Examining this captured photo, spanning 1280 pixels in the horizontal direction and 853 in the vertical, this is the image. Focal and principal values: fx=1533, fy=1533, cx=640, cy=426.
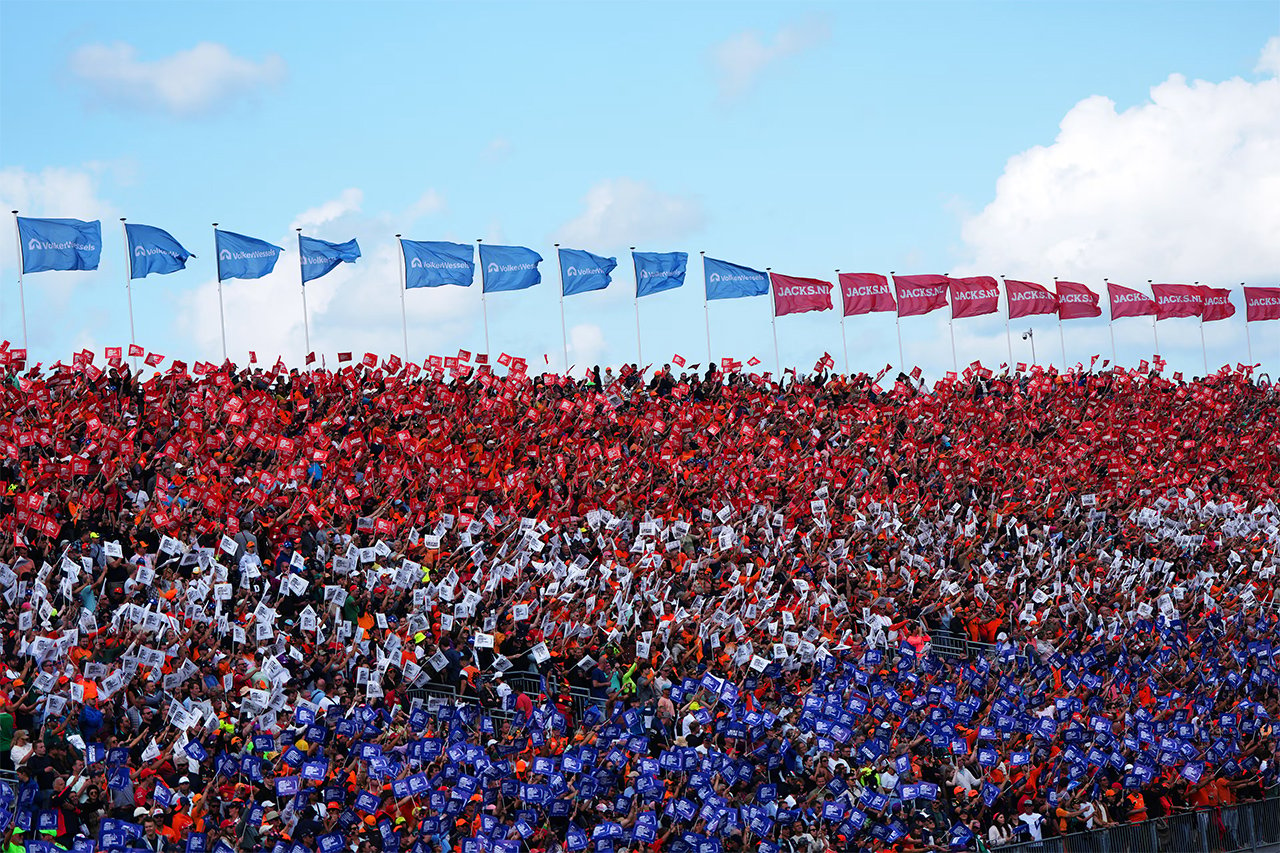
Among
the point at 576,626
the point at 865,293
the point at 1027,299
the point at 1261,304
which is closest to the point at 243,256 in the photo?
the point at 576,626

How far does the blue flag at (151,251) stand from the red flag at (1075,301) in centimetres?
2628

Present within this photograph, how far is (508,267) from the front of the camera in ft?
112

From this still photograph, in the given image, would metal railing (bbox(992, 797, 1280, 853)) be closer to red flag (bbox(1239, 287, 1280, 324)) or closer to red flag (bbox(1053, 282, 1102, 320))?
red flag (bbox(1053, 282, 1102, 320))

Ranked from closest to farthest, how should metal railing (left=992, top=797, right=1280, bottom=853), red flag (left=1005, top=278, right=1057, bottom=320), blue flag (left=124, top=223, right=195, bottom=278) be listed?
metal railing (left=992, top=797, right=1280, bottom=853)
blue flag (left=124, top=223, right=195, bottom=278)
red flag (left=1005, top=278, right=1057, bottom=320)

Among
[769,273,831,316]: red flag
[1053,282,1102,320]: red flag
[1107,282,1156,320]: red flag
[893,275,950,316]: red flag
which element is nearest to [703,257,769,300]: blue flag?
[769,273,831,316]: red flag

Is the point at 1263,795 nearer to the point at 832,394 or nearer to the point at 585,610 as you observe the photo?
the point at 585,610

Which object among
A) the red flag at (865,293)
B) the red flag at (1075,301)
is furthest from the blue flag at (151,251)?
the red flag at (1075,301)

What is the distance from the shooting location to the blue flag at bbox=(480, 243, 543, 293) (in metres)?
33.8

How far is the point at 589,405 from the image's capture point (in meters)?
27.6

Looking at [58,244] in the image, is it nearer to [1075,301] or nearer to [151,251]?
[151,251]

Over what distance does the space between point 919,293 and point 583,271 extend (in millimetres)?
10816

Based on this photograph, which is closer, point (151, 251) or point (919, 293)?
point (151, 251)

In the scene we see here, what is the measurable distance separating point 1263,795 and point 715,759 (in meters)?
9.65

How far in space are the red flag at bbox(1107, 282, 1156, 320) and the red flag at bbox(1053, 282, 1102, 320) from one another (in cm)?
72
